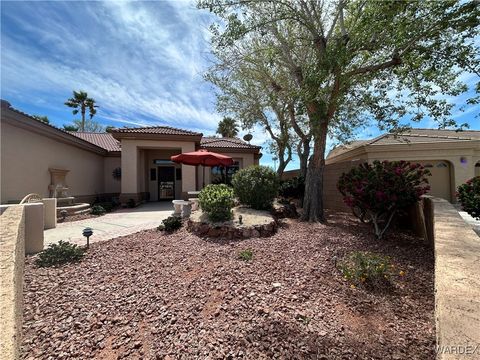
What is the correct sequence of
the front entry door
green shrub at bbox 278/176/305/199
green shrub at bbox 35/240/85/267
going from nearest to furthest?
green shrub at bbox 35/240/85/267, green shrub at bbox 278/176/305/199, the front entry door

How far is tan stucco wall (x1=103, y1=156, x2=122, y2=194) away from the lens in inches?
610

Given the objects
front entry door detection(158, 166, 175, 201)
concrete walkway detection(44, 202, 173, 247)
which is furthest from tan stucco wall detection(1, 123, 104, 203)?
front entry door detection(158, 166, 175, 201)

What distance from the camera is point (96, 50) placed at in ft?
27.5

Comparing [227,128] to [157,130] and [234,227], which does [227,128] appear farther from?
[234,227]

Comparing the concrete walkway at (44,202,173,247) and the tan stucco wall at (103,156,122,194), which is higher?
the tan stucco wall at (103,156,122,194)

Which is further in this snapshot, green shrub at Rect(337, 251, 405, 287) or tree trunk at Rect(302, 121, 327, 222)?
tree trunk at Rect(302, 121, 327, 222)

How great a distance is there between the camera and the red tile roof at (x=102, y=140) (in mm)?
16109

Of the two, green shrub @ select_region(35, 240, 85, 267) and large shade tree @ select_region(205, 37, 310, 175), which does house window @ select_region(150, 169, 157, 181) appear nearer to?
large shade tree @ select_region(205, 37, 310, 175)

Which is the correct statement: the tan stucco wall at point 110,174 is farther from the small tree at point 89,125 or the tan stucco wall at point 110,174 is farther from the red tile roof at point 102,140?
the small tree at point 89,125

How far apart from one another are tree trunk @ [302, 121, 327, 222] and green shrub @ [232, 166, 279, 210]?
1197 millimetres

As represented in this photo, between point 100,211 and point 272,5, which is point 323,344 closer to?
point 272,5

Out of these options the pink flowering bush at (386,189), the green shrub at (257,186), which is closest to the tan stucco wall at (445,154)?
the pink flowering bush at (386,189)

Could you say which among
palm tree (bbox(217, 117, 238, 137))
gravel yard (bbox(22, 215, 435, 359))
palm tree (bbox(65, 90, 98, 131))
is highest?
palm tree (bbox(65, 90, 98, 131))

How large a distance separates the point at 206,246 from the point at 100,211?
24.4 ft
